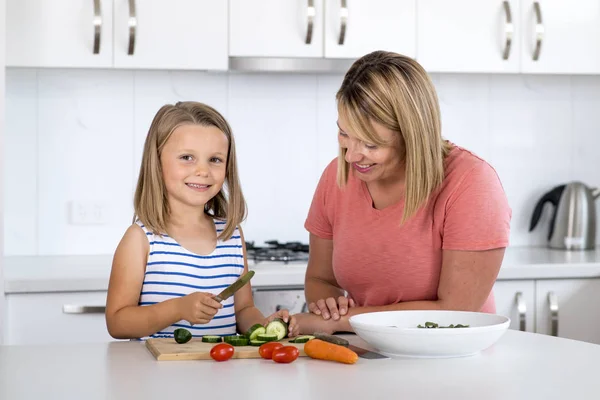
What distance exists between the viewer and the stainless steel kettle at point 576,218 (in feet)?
10.7

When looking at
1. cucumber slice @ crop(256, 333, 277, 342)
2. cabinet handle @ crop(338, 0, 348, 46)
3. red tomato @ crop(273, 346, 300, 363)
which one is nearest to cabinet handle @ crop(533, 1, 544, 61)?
cabinet handle @ crop(338, 0, 348, 46)

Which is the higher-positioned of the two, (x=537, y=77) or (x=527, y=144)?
(x=537, y=77)

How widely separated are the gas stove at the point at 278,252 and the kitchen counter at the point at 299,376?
1393 mm

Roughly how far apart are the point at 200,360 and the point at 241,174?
74.5 inches

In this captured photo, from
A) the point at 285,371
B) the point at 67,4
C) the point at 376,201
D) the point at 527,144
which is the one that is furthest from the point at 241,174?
the point at 285,371

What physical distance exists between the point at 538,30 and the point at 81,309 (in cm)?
184

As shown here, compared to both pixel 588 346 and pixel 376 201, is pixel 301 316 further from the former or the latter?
pixel 588 346

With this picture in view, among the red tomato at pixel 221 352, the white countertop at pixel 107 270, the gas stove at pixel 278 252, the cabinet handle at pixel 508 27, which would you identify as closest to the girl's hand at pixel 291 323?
the red tomato at pixel 221 352

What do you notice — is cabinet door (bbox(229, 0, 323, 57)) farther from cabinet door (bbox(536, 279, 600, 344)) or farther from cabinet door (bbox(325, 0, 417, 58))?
cabinet door (bbox(536, 279, 600, 344))

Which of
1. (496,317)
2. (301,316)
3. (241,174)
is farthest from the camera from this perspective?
(241,174)

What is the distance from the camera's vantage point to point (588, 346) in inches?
62.2

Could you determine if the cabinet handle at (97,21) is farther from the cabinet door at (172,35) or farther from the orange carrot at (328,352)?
the orange carrot at (328,352)

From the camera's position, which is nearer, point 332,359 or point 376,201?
point 332,359

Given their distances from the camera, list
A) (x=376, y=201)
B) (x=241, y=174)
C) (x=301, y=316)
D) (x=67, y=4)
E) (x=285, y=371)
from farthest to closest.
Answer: (x=241, y=174) < (x=67, y=4) < (x=376, y=201) < (x=301, y=316) < (x=285, y=371)
